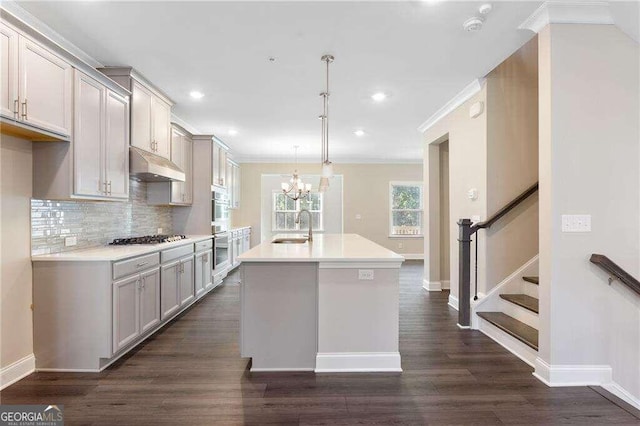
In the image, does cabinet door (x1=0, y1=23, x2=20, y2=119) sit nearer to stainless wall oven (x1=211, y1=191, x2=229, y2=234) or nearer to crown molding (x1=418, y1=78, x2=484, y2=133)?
stainless wall oven (x1=211, y1=191, x2=229, y2=234)

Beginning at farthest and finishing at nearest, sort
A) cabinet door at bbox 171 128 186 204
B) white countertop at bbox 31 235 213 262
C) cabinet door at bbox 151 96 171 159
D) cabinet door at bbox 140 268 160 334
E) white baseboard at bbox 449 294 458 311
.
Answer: cabinet door at bbox 171 128 186 204
white baseboard at bbox 449 294 458 311
cabinet door at bbox 151 96 171 159
cabinet door at bbox 140 268 160 334
white countertop at bbox 31 235 213 262

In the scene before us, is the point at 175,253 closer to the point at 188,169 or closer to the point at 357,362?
the point at 188,169

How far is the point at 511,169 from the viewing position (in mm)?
3443

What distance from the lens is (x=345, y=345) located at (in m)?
2.55

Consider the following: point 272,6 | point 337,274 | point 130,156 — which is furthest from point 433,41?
point 130,156

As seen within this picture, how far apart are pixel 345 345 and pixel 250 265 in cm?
99

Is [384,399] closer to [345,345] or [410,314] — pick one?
[345,345]

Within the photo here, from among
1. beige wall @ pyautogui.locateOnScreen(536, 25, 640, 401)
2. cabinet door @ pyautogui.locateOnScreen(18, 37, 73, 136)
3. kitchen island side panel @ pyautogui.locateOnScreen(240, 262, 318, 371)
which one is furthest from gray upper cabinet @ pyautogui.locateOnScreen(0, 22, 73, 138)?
beige wall @ pyautogui.locateOnScreen(536, 25, 640, 401)

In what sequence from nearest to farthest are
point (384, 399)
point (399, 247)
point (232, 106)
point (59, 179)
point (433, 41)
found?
1. point (384, 399)
2. point (59, 179)
3. point (433, 41)
4. point (232, 106)
5. point (399, 247)

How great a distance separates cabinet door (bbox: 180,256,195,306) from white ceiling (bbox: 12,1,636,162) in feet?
6.81


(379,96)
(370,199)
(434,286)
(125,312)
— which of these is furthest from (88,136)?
(370,199)

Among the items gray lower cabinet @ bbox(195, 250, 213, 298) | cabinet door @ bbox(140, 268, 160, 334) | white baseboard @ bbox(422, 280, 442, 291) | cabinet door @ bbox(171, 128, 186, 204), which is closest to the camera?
cabinet door @ bbox(140, 268, 160, 334)

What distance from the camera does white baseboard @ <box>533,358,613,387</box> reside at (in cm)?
234

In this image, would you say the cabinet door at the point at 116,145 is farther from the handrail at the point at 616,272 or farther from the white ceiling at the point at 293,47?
the handrail at the point at 616,272
